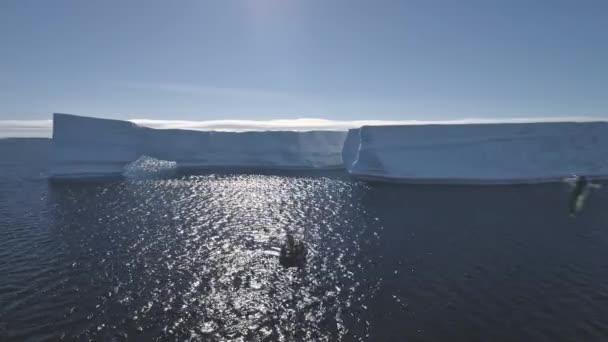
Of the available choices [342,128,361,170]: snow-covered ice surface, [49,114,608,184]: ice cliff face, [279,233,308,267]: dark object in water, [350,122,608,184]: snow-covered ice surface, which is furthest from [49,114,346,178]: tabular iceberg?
[279,233,308,267]: dark object in water

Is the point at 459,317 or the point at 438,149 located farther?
the point at 438,149

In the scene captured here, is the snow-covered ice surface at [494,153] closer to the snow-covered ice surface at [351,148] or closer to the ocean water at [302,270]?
the snow-covered ice surface at [351,148]

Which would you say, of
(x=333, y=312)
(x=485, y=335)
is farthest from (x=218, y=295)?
(x=485, y=335)

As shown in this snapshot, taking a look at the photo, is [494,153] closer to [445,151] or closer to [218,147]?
[445,151]

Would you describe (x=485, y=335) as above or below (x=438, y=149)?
below

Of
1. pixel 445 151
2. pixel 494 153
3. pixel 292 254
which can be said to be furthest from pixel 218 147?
pixel 292 254

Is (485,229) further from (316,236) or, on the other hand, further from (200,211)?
(200,211)

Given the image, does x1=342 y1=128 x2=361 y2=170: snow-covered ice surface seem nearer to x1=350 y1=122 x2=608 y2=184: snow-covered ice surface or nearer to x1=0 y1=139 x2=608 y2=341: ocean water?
x1=350 y1=122 x2=608 y2=184: snow-covered ice surface
